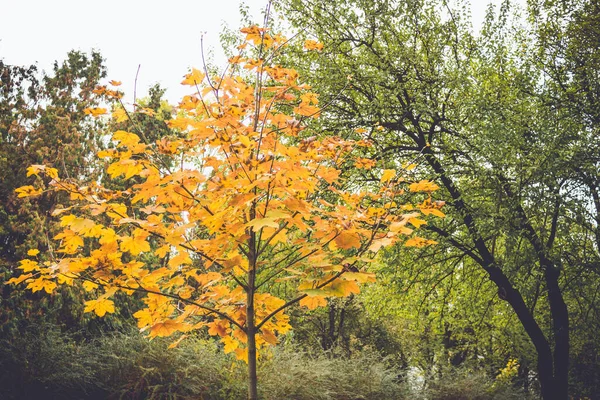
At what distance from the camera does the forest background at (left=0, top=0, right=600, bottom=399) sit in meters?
6.36

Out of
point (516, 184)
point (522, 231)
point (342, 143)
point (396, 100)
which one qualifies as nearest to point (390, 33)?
point (396, 100)

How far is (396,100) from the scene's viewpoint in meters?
7.87

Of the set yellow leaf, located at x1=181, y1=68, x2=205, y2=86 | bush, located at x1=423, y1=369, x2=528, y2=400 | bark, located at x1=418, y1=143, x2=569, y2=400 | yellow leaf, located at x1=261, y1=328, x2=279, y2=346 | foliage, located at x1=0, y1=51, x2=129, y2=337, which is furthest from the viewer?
bush, located at x1=423, y1=369, x2=528, y2=400

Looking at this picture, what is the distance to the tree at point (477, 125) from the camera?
629cm

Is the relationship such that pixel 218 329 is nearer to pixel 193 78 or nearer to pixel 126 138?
pixel 126 138

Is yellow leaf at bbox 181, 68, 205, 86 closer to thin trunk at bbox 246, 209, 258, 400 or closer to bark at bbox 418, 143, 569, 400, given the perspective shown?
thin trunk at bbox 246, 209, 258, 400

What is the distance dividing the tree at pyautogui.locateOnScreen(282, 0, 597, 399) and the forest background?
0.04 m

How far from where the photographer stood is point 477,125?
666 centimetres

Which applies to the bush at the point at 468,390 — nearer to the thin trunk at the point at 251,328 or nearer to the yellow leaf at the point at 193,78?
the thin trunk at the point at 251,328

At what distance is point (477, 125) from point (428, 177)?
3.42ft

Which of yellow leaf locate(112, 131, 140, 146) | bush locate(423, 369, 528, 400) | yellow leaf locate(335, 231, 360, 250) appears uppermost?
yellow leaf locate(112, 131, 140, 146)

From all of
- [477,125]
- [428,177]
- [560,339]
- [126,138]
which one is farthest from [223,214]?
[560,339]

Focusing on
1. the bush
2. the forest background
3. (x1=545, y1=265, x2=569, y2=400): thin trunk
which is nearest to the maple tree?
the forest background

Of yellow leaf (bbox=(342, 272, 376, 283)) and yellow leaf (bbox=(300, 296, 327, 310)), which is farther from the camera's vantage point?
yellow leaf (bbox=(300, 296, 327, 310))
